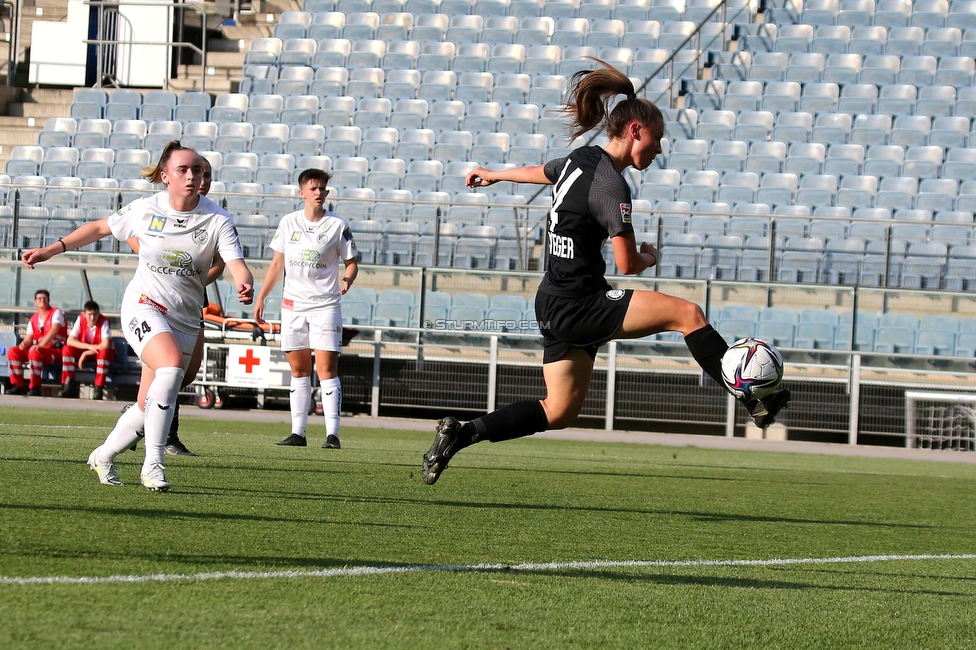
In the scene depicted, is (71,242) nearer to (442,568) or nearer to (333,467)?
(333,467)

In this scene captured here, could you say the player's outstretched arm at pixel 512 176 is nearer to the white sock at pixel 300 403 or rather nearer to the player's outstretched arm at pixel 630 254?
the player's outstretched arm at pixel 630 254

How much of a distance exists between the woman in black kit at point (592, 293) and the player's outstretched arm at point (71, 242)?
2.07 meters

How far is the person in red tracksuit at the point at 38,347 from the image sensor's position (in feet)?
56.8

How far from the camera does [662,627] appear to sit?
3432 millimetres

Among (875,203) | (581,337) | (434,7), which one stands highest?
(434,7)

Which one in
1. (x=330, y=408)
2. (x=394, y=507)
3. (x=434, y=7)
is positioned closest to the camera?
(x=394, y=507)

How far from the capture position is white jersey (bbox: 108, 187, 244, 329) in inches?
247

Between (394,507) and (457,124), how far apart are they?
17831 mm

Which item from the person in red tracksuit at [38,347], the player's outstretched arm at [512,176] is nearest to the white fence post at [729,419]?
the person in red tracksuit at [38,347]

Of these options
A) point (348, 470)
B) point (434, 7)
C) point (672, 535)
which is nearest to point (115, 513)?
point (672, 535)

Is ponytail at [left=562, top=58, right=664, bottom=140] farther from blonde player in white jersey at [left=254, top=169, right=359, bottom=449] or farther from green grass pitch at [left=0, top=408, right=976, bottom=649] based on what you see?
blonde player in white jersey at [left=254, top=169, right=359, bottom=449]

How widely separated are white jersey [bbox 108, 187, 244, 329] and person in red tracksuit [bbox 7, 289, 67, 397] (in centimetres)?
1172

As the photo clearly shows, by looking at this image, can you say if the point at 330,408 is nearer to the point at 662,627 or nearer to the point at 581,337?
the point at 581,337

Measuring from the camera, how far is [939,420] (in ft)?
53.7
